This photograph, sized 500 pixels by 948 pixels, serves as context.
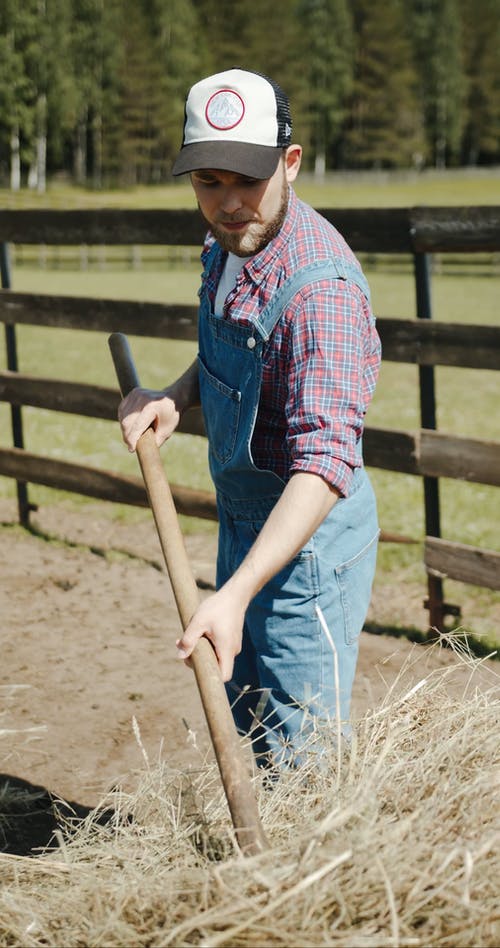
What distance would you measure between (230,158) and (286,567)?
87cm

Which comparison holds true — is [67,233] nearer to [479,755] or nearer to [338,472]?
[338,472]

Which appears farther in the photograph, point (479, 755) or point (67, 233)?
point (67, 233)

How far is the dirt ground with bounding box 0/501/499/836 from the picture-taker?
3.72 meters

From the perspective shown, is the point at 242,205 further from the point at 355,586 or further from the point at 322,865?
the point at 322,865

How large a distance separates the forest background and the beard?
59987mm

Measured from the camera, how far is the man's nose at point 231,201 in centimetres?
210

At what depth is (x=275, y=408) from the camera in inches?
90.4

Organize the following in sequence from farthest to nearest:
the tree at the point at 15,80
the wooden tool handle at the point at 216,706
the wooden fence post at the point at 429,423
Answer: the tree at the point at 15,80
the wooden fence post at the point at 429,423
the wooden tool handle at the point at 216,706

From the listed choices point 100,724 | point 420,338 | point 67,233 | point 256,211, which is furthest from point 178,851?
point 67,233

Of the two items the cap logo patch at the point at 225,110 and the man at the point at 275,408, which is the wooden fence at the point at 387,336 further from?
the cap logo patch at the point at 225,110

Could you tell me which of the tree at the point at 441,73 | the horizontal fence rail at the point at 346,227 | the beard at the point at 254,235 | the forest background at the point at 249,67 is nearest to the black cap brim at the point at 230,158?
the beard at the point at 254,235

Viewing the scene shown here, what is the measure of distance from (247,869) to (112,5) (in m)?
73.6

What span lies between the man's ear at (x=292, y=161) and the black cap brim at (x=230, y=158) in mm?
159

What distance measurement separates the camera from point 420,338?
181 inches
